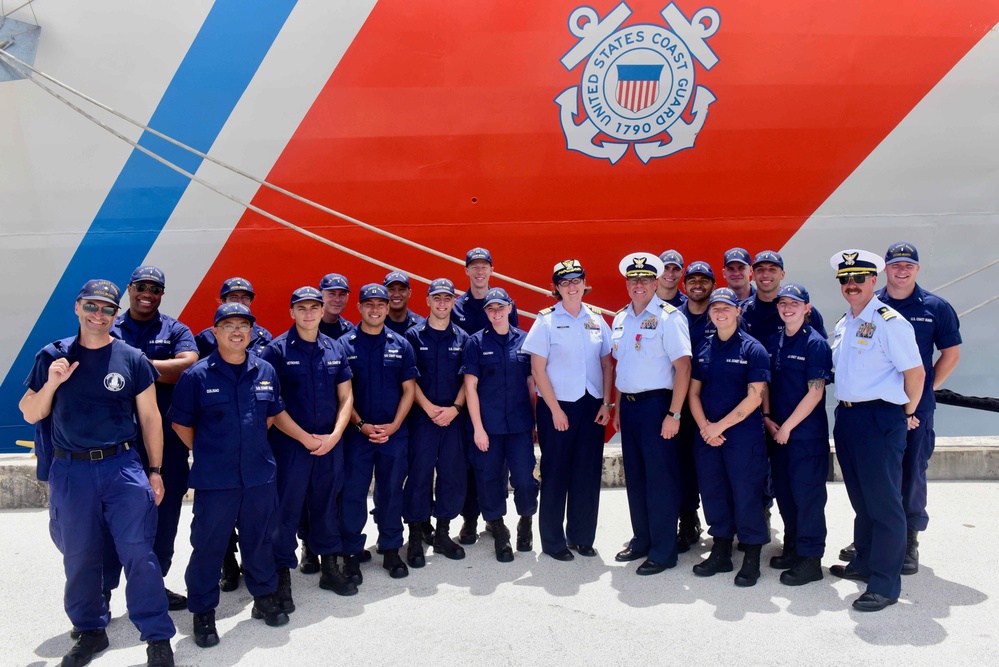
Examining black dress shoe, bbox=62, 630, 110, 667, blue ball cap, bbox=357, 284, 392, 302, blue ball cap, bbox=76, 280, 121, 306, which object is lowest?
black dress shoe, bbox=62, 630, 110, 667

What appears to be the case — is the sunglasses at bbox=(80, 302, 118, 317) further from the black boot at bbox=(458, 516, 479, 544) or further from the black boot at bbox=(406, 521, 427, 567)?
the black boot at bbox=(458, 516, 479, 544)

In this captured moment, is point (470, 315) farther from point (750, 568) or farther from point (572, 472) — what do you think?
point (750, 568)

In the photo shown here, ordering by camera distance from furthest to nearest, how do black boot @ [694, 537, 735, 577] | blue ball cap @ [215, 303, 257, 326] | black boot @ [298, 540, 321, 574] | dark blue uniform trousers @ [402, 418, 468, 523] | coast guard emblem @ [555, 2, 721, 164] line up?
1. coast guard emblem @ [555, 2, 721, 164]
2. dark blue uniform trousers @ [402, 418, 468, 523]
3. black boot @ [298, 540, 321, 574]
4. black boot @ [694, 537, 735, 577]
5. blue ball cap @ [215, 303, 257, 326]

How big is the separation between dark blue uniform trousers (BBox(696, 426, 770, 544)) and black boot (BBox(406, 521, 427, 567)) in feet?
4.99

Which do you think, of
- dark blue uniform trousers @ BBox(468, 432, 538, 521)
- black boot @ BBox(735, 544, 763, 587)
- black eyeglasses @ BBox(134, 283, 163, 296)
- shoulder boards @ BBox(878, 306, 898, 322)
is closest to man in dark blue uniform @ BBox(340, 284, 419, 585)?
dark blue uniform trousers @ BBox(468, 432, 538, 521)

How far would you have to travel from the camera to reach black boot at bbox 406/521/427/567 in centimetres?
370

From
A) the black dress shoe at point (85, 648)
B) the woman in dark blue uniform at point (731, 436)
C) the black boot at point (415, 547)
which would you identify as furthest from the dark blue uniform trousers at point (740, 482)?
the black dress shoe at point (85, 648)

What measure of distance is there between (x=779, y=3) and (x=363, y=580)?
4.47 metres

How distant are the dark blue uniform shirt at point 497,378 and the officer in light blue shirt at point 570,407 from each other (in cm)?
11

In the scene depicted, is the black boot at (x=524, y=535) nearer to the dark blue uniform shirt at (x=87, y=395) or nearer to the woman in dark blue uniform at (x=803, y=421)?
the woman in dark blue uniform at (x=803, y=421)

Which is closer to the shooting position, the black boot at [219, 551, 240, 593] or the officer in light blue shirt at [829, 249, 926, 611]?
the officer in light blue shirt at [829, 249, 926, 611]

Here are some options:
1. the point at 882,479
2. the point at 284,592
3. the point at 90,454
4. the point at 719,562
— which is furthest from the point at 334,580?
the point at 882,479

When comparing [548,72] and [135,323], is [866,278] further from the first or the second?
[135,323]

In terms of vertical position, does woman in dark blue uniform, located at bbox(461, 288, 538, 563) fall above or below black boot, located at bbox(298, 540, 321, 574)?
above
